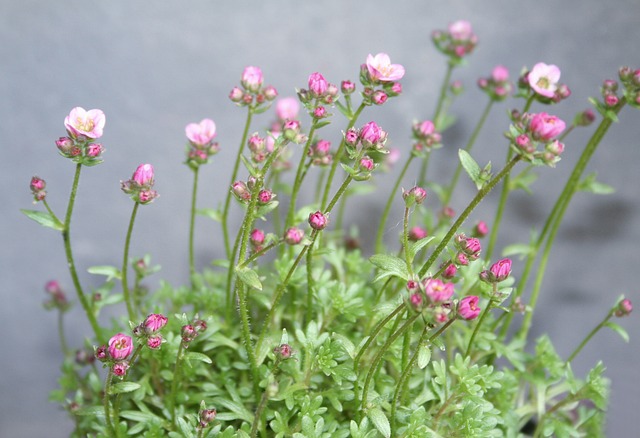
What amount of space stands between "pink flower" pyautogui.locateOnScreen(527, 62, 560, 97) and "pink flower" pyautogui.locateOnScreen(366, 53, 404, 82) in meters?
0.28

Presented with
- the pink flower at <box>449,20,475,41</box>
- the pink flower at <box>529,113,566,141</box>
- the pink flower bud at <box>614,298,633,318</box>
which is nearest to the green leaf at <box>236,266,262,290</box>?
the pink flower at <box>529,113,566,141</box>

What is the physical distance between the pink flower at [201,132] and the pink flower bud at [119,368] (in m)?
0.44

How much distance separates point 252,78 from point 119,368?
1.74ft

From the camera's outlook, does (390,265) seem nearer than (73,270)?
Yes

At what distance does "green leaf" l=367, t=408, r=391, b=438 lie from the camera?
110 cm

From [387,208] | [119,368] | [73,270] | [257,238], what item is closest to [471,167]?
[257,238]

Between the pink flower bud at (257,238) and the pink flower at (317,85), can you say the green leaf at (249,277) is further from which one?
the pink flower at (317,85)

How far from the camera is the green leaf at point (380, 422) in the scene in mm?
1104

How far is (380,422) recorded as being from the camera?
111cm

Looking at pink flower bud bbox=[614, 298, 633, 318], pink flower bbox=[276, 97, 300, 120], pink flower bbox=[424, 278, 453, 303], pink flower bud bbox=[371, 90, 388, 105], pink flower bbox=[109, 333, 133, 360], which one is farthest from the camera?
pink flower bbox=[276, 97, 300, 120]

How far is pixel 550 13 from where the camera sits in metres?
1.79

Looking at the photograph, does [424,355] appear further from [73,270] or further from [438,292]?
[73,270]

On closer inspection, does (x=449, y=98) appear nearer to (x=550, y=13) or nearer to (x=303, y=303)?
(x=550, y=13)

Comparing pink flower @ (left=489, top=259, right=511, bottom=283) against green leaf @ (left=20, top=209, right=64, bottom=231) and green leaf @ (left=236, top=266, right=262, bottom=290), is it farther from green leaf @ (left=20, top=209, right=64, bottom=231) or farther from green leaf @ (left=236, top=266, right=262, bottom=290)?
green leaf @ (left=20, top=209, right=64, bottom=231)
